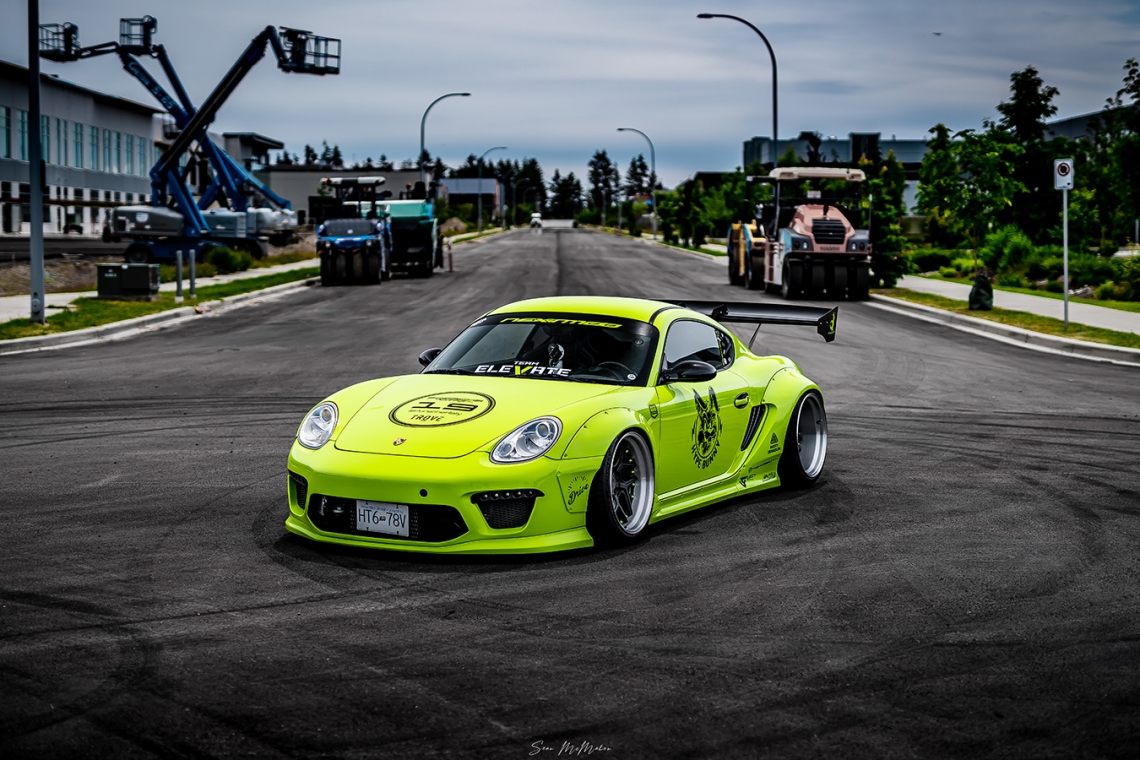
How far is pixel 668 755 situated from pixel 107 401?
35.0 ft

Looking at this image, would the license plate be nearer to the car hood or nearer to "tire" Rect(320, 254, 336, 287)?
the car hood

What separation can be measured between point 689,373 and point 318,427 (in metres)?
2.22

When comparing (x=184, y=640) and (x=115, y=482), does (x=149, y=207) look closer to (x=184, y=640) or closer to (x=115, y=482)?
(x=115, y=482)

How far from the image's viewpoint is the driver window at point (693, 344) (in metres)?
8.27

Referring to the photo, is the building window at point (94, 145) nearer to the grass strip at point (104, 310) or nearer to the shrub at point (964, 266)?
the grass strip at point (104, 310)

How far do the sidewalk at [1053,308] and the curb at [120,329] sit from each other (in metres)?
16.1

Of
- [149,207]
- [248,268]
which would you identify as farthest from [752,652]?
[149,207]

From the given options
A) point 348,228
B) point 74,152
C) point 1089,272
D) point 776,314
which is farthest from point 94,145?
point 776,314

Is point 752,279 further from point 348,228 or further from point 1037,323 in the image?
point 1037,323

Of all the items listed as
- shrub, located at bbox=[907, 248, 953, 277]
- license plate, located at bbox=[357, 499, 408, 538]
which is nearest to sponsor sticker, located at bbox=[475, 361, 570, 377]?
license plate, located at bbox=[357, 499, 408, 538]

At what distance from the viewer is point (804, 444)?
934 cm

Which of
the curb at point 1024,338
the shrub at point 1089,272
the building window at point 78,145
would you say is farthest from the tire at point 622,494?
the building window at point 78,145

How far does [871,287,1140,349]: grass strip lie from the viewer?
1997cm

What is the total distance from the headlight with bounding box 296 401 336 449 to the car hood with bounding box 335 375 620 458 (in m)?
0.12
